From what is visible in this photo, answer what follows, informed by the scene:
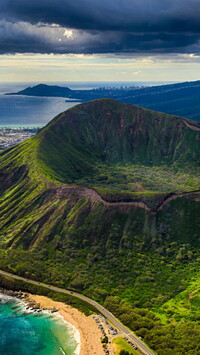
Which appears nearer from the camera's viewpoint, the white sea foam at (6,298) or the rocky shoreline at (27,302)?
the rocky shoreline at (27,302)

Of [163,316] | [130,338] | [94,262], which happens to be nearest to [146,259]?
[94,262]

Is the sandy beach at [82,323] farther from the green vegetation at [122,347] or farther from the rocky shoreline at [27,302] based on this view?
the green vegetation at [122,347]

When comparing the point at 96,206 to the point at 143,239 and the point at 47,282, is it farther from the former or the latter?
the point at 47,282

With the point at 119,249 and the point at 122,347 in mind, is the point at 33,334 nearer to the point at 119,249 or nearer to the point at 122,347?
the point at 122,347

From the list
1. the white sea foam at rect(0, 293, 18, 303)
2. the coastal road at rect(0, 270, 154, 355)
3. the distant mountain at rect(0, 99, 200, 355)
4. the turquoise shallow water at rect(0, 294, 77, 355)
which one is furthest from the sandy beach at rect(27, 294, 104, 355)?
the distant mountain at rect(0, 99, 200, 355)

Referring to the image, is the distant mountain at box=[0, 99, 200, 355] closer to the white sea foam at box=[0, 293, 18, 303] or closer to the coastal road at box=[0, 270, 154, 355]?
the coastal road at box=[0, 270, 154, 355]

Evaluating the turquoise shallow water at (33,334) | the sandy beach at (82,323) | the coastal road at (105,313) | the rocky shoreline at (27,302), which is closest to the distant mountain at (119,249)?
the coastal road at (105,313)
